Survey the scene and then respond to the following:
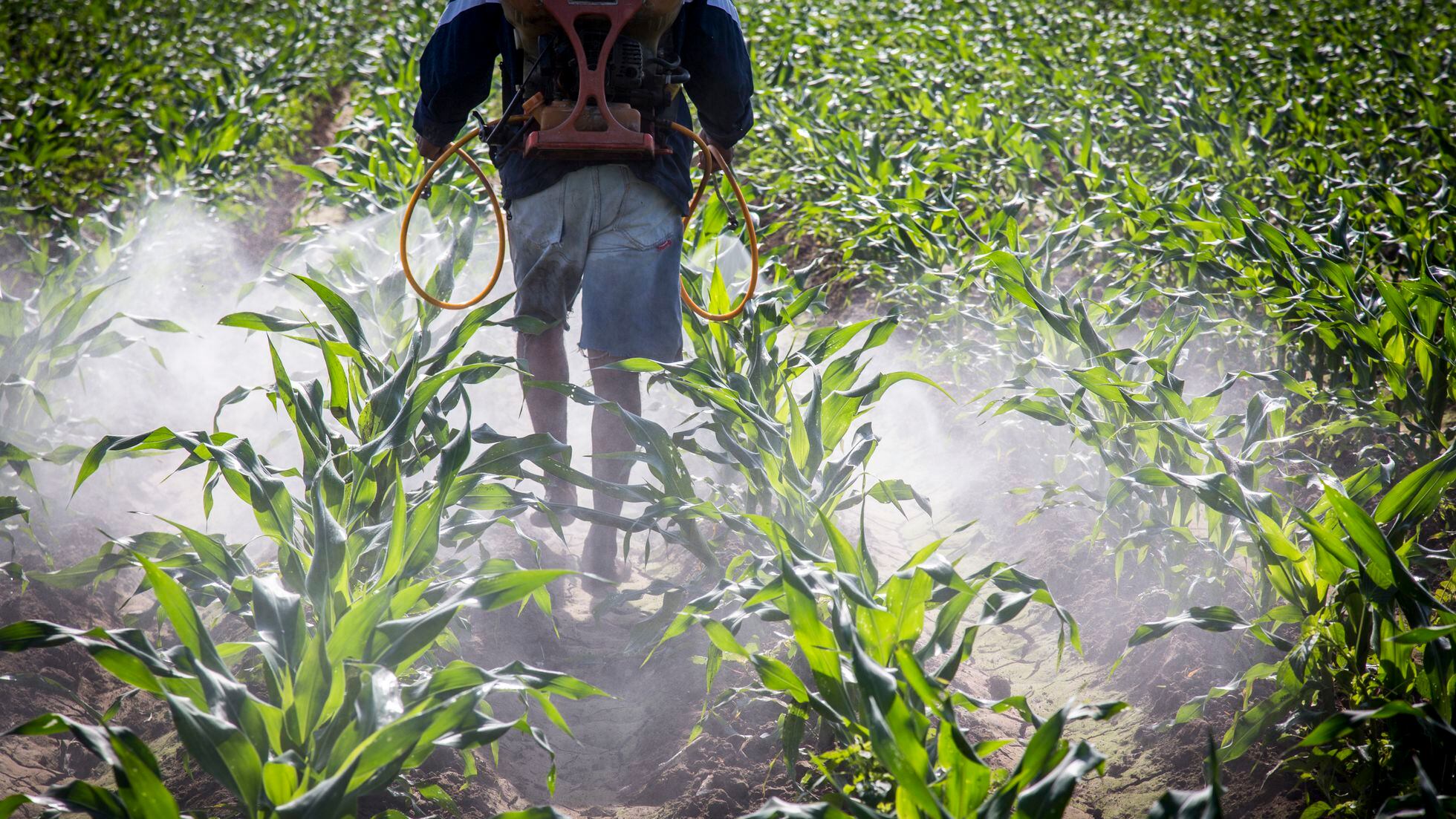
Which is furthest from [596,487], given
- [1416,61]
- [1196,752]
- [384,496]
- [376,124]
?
[1416,61]

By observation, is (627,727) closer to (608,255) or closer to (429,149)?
(608,255)

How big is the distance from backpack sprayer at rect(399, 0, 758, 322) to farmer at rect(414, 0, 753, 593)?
0.09 m

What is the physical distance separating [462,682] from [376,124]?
428 centimetres

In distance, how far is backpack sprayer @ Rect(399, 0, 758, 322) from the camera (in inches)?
84.3

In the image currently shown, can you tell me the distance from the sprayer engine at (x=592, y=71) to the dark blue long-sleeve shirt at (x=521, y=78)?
0.36ft

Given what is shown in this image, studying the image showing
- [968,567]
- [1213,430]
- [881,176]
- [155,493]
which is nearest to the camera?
[1213,430]

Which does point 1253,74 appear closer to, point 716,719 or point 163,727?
point 716,719

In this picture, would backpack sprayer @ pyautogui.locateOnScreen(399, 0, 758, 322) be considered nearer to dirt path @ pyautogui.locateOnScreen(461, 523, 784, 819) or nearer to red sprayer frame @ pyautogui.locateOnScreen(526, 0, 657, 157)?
red sprayer frame @ pyautogui.locateOnScreen(526, 0, 657, 157)

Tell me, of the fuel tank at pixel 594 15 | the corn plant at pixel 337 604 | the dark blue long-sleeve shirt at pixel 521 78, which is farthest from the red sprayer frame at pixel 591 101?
the corn plant at pixel 337 604

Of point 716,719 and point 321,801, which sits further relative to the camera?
point 716,719

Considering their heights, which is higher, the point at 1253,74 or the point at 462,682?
the point at 1253,74

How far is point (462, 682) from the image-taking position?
1586 mm

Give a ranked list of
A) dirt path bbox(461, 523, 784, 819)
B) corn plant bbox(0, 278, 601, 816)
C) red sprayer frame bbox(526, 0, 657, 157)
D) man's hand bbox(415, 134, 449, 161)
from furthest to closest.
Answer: man's hand bbox(415, 134, 449, 161)
red sprayer frame bbox(526, 0, 657, 157)
dirt path bbox(461, 523, 784, 819)
corn plant bbox(0, 278, 601, 816)

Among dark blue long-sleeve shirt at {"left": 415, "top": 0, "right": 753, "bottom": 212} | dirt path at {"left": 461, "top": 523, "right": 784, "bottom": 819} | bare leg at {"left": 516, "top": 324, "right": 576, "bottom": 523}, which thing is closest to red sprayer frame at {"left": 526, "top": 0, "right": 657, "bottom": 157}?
dark blue long-sleeve shirt at {"left": 415, "top": 0, "right": 753, "bottom": 212}
